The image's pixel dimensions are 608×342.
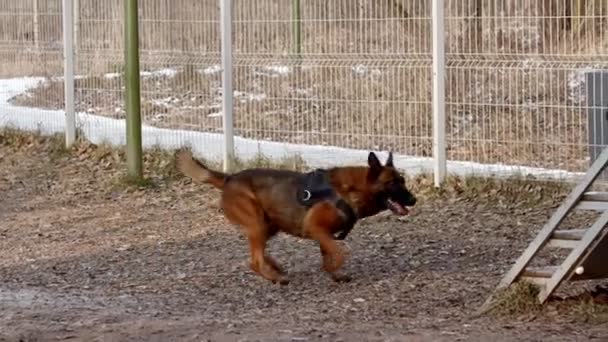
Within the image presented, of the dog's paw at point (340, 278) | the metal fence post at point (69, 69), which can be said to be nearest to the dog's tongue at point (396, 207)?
the dog's paw at point (340, 278)

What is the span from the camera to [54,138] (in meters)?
16.4

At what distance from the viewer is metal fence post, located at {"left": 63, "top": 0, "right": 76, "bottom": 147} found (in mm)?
16016

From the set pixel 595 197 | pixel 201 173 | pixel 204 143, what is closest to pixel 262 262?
pixel 201 173

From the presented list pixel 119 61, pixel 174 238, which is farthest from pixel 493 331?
pixel 119 61

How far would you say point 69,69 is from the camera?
52.7ft

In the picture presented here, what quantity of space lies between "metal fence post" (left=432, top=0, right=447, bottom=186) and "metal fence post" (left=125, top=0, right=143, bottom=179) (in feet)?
10.0

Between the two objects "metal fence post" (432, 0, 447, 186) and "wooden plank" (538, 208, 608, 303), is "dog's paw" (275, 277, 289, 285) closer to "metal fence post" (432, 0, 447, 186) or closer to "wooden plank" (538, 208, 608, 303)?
"wooden plank" (538, 208, 608, 303)

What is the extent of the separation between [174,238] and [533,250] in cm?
424

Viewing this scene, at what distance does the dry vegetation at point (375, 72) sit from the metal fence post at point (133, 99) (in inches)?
40.7

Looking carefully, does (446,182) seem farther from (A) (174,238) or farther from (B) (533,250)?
(B) (533,250)

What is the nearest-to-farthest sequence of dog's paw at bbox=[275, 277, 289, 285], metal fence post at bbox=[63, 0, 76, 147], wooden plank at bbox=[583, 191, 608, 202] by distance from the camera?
wooden plank at bbox=[583, 191, 608, 202] < dog's paw at bbox=[275, 277, 289, 285] < metal fence post at bbox=[63, 0, 76, 147]

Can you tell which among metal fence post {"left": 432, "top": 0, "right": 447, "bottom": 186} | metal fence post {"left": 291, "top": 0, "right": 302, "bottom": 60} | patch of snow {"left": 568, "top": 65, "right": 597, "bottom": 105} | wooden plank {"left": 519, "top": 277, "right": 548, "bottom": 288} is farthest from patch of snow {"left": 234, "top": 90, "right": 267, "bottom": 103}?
wooden plank {"left": 519, "top": 277, "right": 548, "bottom": 288}

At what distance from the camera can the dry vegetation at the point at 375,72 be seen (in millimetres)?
11906

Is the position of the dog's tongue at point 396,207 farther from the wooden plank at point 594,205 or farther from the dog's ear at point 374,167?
the wooden plank at point 594,205
